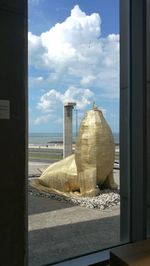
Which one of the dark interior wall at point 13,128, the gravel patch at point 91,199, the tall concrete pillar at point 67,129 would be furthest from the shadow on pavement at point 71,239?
the tall concrete pillar at point 67,129

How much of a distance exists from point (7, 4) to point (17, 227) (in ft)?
3.98

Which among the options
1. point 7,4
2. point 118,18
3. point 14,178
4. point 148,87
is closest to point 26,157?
point 14,178

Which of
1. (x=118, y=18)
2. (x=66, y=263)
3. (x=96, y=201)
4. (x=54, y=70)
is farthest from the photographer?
(x=96, y=201)

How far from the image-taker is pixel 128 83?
2518mm

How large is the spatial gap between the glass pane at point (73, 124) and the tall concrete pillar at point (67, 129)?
2 centimetres

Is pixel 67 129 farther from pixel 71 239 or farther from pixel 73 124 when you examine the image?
pixel 71 239

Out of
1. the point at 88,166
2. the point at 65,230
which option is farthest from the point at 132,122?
the point at 88,166

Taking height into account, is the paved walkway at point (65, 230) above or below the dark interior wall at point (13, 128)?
below

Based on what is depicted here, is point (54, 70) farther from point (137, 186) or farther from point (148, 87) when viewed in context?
point (137, 186)

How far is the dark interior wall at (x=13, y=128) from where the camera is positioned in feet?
5.41

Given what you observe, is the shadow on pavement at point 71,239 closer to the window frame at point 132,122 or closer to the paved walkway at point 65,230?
the paved walkway at point 65,230

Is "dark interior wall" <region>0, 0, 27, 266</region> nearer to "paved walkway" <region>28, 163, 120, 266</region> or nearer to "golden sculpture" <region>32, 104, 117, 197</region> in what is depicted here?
"paved walkway" <region>28, 163, 120, 266</region>

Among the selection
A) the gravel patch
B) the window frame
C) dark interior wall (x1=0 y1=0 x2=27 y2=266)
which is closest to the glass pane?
the gravel patch

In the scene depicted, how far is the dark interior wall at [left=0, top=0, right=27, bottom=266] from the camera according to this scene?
64.9 inches
